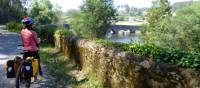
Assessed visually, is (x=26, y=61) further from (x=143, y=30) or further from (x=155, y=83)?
Answer: (x=143, y=30)

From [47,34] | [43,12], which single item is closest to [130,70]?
[47,34]

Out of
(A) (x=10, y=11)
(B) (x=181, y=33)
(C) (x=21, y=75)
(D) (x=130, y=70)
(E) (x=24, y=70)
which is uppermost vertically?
(D) (x=130, y=70)

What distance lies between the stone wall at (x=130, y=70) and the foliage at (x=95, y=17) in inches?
2815

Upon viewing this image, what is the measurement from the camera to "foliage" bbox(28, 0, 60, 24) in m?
99.9

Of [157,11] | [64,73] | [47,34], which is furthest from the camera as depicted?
[157,11]

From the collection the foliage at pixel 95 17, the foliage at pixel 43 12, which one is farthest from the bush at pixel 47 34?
the foliage at pixel 43 12

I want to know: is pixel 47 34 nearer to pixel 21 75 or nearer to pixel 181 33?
pixel 21 75

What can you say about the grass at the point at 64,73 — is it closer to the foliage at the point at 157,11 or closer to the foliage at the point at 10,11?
the foliage at the point at 10,11

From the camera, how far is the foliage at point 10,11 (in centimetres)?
6532

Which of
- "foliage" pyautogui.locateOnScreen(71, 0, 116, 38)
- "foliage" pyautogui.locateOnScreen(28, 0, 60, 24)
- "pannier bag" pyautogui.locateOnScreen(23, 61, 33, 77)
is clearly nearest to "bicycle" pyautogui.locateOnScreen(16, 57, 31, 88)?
"pannier bag" pyautogui.locateOnScreen(23, 61, 33, 77)

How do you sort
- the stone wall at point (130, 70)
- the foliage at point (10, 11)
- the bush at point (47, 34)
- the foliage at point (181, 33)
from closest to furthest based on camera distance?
1. the stone wall at point (130, 70)
2. the bush at point (47, 34)
3. the foliage at point (181, 33)
4. the foliage at point (10, 11)

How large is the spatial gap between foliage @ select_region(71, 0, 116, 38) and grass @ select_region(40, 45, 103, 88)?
Answer: 66.0m

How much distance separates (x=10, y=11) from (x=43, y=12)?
3772cm

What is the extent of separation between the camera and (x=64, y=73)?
12.5 metres
